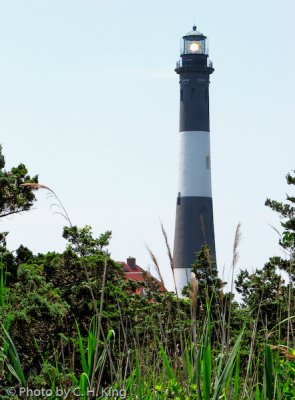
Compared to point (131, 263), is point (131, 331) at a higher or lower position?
lower

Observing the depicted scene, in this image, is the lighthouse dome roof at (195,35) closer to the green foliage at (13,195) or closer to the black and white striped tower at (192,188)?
the black and white striped tower at (192,188)

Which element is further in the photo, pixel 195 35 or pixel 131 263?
pixel 131 263

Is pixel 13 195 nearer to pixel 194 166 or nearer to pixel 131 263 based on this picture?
pixel 194 166

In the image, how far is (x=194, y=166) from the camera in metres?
52.0

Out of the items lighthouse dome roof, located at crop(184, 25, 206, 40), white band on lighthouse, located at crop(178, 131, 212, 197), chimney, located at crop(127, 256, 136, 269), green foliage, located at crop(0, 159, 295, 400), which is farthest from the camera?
chimney, located at crop(127, 256, 136, 269)

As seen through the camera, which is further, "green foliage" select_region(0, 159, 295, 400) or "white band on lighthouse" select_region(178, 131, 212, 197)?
"white band on lighthouse" select_region(178, 131, 212, 197)

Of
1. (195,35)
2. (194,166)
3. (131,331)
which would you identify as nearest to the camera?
(131,331)

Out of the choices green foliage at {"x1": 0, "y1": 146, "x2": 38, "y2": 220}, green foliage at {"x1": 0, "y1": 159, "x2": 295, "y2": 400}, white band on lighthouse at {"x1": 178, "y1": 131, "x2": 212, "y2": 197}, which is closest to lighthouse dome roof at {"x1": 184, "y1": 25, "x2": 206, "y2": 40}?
white band on lighthouse at {"x1": 178, "y1": 131, "x2": 212, "y2": 197}

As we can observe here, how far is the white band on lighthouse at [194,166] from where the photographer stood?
51875 mm

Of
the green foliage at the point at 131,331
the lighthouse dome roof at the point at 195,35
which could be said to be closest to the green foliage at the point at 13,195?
the green foliage at the point at 131,331

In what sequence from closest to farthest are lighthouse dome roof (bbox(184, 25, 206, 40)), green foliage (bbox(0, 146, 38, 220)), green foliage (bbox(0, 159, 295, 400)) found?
1. green foliage (bbox(0, 159, 295, 400))
2. green foliage (bbox(0, 146, 38, 220))
3. lighthouse dome roof (bbox(184, 25, 206, 40))

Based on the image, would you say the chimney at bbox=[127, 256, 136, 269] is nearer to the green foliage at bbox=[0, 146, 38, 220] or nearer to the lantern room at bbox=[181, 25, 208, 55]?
the lantern room at bbox=[181, 25, 208, 55]

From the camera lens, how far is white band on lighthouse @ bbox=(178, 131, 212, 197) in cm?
5188

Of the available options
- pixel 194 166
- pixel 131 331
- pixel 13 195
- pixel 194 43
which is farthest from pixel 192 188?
pixel 131 331
